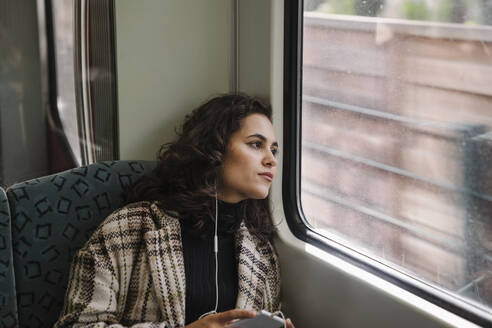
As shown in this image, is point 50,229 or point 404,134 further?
point 50,229

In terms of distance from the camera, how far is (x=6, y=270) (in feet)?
4.33

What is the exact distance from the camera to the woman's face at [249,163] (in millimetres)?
1416

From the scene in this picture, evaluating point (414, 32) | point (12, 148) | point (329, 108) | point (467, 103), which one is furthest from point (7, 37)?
point (467, 103)

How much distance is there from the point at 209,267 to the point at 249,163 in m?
0.31

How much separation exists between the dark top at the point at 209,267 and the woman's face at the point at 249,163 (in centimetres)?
7

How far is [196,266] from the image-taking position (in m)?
1.44

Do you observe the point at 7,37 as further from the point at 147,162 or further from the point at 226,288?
the point at 226,288

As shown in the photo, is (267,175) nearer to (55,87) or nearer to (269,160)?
(269,160)

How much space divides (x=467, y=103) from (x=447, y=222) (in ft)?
0.91

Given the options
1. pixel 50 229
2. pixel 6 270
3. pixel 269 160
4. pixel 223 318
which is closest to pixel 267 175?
pixel 269 160

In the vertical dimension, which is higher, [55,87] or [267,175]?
[55,87]

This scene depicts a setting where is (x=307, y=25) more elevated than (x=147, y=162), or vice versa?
(x=307, y=25)

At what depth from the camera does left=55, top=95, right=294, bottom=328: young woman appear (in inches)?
52.5

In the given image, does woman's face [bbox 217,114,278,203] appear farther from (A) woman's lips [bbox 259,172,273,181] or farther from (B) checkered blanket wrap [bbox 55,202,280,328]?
(B) checkered blanket wrap [bbox 55,202,280,328]
